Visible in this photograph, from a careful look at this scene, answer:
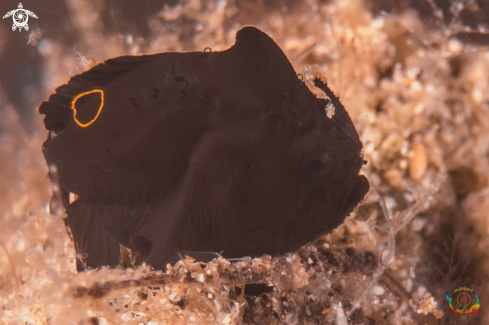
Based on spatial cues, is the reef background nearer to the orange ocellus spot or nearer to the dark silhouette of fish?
the dark silhouette of fish

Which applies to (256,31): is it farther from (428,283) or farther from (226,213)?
(428,283)

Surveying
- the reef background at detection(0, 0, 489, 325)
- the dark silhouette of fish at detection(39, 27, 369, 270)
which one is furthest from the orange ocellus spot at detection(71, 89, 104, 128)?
the reef background at detection(0, 0, 489, 325)

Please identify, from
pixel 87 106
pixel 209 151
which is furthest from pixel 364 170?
pixel 87 106

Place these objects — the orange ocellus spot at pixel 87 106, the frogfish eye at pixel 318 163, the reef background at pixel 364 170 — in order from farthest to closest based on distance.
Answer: the reef background at pixel 364 170 → the orange ocellus spot at pixel 87 106 → the frogfish eye at pixel 318 163

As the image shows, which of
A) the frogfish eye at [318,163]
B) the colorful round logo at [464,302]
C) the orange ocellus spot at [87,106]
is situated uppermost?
the orange ocellus spot at [87,106]

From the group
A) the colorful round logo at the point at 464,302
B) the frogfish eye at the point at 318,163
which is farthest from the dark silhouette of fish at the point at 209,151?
the colorful round logo at the point at 464,302

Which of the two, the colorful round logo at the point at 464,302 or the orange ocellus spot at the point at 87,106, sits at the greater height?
the orange ocellus spot at the point at 87,106

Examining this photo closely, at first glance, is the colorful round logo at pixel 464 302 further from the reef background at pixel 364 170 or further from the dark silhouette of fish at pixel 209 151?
the dark silhouette of fish at pixel 209 151
